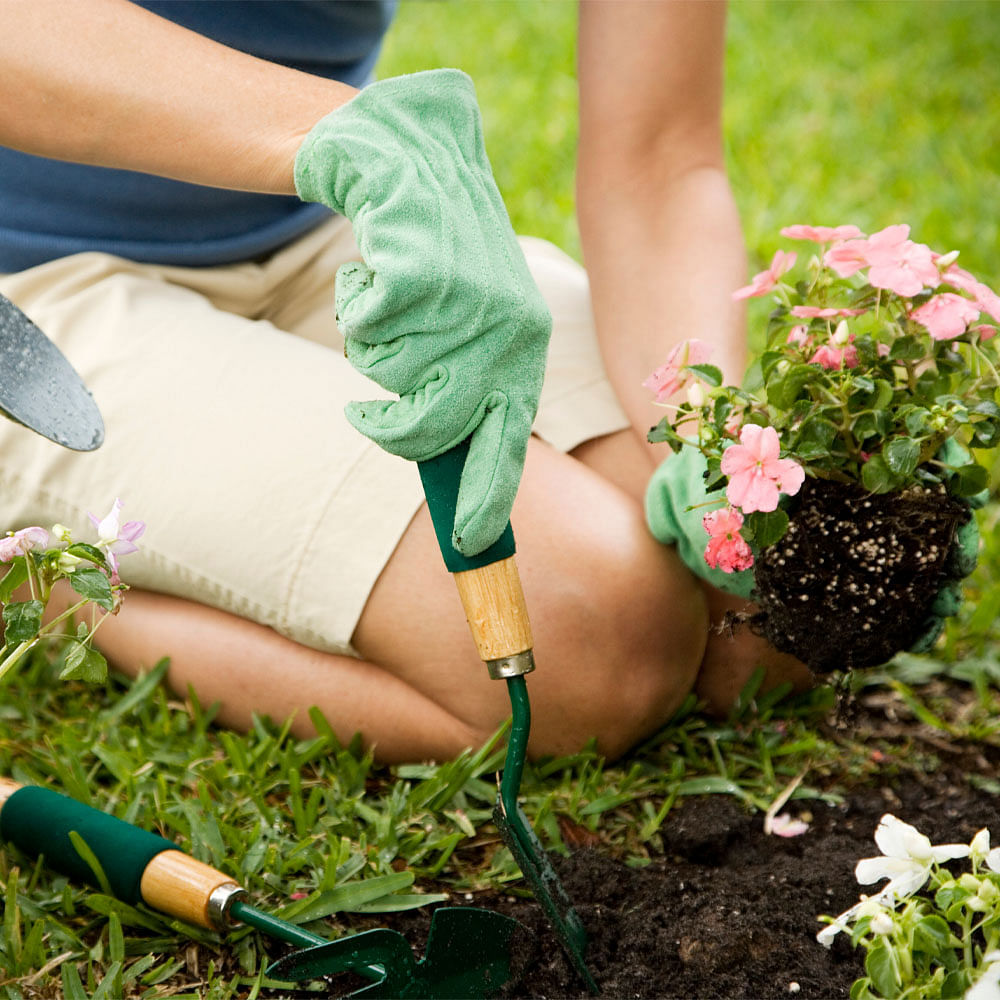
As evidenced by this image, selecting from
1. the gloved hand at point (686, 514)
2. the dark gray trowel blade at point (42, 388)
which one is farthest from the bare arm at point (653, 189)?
the dark gray trowel blade at point (42, 388)

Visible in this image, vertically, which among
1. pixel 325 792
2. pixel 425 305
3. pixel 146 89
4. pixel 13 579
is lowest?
pixel 325 792

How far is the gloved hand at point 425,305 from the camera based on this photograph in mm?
1033

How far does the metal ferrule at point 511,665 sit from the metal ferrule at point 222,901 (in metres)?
0.33

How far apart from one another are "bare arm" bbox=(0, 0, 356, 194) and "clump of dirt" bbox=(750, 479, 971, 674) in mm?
628

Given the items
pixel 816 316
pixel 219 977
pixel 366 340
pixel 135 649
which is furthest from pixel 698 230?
pixel 219 977

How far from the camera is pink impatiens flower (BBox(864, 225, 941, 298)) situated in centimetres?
110

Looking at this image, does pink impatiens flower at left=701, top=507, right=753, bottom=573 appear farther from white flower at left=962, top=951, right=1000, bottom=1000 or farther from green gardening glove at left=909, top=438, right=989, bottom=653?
white flower at left=962, top=951, right=1000, bottom=1000

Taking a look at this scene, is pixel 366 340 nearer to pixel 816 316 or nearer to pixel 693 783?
pixel 816 316

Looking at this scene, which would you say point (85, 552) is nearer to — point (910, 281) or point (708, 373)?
point (708, 373)

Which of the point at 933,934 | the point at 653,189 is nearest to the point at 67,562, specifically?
the point at 933,934

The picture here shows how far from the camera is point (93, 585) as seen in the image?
0.93 meters

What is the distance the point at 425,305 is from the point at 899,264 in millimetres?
459

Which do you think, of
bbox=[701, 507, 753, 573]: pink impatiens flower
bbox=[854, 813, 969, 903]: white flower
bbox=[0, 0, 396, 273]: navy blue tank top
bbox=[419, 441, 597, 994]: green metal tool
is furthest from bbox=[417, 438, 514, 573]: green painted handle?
bbox=[0, 0, 396, 273]: navy blue tank top

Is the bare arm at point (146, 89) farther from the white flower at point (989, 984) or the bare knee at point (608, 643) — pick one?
the white flower at point (989, 984)
